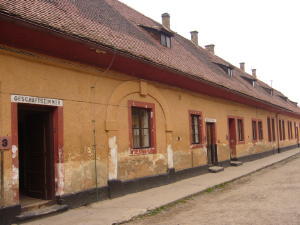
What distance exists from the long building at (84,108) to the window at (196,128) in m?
0.19

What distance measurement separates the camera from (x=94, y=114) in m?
9.00

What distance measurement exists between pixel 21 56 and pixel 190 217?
15.3ft

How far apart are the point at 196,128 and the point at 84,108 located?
6909 mm

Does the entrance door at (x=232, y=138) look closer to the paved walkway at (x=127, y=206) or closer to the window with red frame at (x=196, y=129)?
the window with red frame at (x=196, y=129)

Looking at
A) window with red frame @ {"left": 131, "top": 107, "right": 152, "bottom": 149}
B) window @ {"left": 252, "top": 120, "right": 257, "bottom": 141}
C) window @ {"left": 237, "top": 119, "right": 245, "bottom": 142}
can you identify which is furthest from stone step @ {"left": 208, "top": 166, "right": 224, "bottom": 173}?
window @ {"left": 252, "top": 120, "right": 257, "bottom": 141}

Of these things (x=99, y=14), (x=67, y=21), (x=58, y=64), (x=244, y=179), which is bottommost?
(x=244, y=179)

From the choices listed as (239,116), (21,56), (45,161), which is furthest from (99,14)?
(239,116)

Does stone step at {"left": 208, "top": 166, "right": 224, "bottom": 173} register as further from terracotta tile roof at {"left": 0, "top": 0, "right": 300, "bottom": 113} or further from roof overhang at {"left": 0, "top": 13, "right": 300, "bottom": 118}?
roof overhang at {"left": 0, "top": 13, "right": 300, "bottom": 118}

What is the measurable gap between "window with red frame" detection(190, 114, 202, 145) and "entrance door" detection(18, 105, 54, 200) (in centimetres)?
721

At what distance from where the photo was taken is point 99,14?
11000mm

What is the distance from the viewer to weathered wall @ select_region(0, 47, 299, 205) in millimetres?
7105

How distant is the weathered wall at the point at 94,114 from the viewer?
7.11 meters

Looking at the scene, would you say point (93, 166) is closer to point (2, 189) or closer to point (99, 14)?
point (2, 189)

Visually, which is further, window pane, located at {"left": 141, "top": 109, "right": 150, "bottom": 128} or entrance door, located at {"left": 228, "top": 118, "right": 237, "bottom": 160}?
entrance door, located at {"left": 228, "top": 118, "right": 237, "bottom": 160}
